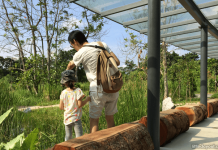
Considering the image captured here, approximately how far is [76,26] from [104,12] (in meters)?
6.11

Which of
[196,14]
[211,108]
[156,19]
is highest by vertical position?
[196,14]

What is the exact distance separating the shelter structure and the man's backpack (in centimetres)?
50

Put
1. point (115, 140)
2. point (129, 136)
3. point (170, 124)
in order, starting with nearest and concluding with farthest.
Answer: point (115, 140)
point (129, 136)
point (170, 124)

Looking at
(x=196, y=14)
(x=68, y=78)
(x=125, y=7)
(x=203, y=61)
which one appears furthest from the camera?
(x=203, y=61)

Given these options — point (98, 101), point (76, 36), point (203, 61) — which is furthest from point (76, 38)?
point (203, 61)

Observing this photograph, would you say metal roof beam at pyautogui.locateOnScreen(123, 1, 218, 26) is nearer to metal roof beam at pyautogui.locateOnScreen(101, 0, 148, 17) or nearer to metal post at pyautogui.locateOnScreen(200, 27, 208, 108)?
metal roof beam at pyautogui.locateOnScreen(101, 0, 148, 17)

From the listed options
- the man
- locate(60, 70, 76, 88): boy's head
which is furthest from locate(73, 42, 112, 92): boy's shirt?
locate(60, 70, 76, 88): boy's head

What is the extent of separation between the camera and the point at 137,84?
457 cm

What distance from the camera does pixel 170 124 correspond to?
280 cm

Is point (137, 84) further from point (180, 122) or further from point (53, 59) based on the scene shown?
point (53, 59)

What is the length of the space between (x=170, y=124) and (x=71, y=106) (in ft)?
4.73

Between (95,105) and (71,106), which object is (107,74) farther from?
(71,106)

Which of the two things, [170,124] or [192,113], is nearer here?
[170,124]

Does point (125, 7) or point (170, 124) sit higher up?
point (125, 7)
